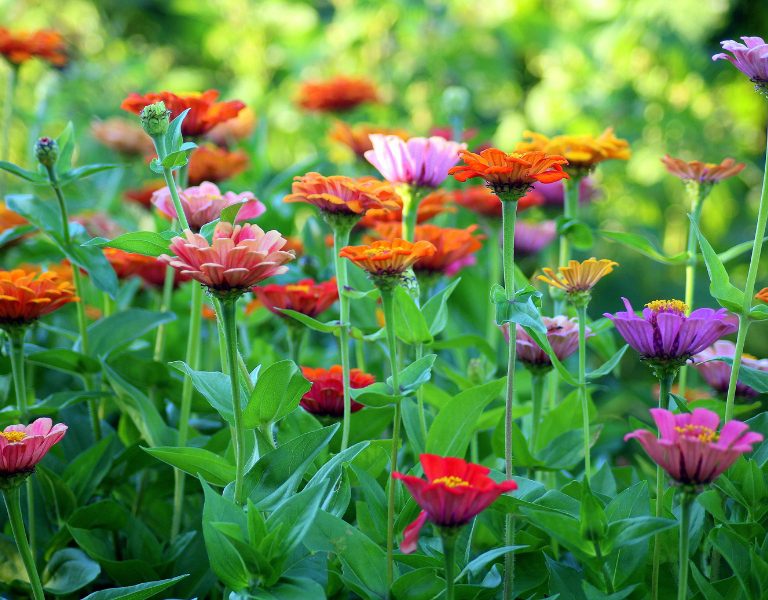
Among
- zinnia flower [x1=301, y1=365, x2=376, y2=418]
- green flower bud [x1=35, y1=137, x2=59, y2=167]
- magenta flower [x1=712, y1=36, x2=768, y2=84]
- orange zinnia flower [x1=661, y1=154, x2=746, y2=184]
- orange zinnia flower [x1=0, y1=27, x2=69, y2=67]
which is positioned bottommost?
zinnia flower [x1=301, y1=365, x2=376, y2=418]

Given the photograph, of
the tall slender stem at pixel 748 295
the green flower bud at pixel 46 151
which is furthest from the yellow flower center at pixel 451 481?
the green flower bud at pixel 46 151

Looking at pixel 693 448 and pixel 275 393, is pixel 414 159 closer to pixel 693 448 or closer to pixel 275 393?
pixel 275 393

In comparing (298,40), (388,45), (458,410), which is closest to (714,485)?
(458,410)

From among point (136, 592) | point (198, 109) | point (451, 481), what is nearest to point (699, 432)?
point (451, 481)

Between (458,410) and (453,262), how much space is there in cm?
22

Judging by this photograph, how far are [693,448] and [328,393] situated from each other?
318 mm

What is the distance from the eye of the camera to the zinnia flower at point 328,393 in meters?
0.73

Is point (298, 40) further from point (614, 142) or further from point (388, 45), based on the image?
point (614, 142)

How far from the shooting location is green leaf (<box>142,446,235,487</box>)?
24.9 inches

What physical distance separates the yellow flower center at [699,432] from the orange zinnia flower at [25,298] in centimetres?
47

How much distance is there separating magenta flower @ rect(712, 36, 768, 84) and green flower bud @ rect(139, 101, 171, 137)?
381 mm

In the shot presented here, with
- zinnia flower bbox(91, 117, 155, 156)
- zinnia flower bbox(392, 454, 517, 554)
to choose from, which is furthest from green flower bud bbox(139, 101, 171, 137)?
zinnia flower bbox(91, 117, 155, 156)

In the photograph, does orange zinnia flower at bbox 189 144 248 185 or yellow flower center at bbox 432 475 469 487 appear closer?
yellow flower center at bbox 432 475 469 487

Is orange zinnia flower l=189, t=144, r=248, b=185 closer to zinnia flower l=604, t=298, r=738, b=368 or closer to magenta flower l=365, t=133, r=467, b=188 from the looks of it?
magenta flower l=365, t=133, r=467, b=188
